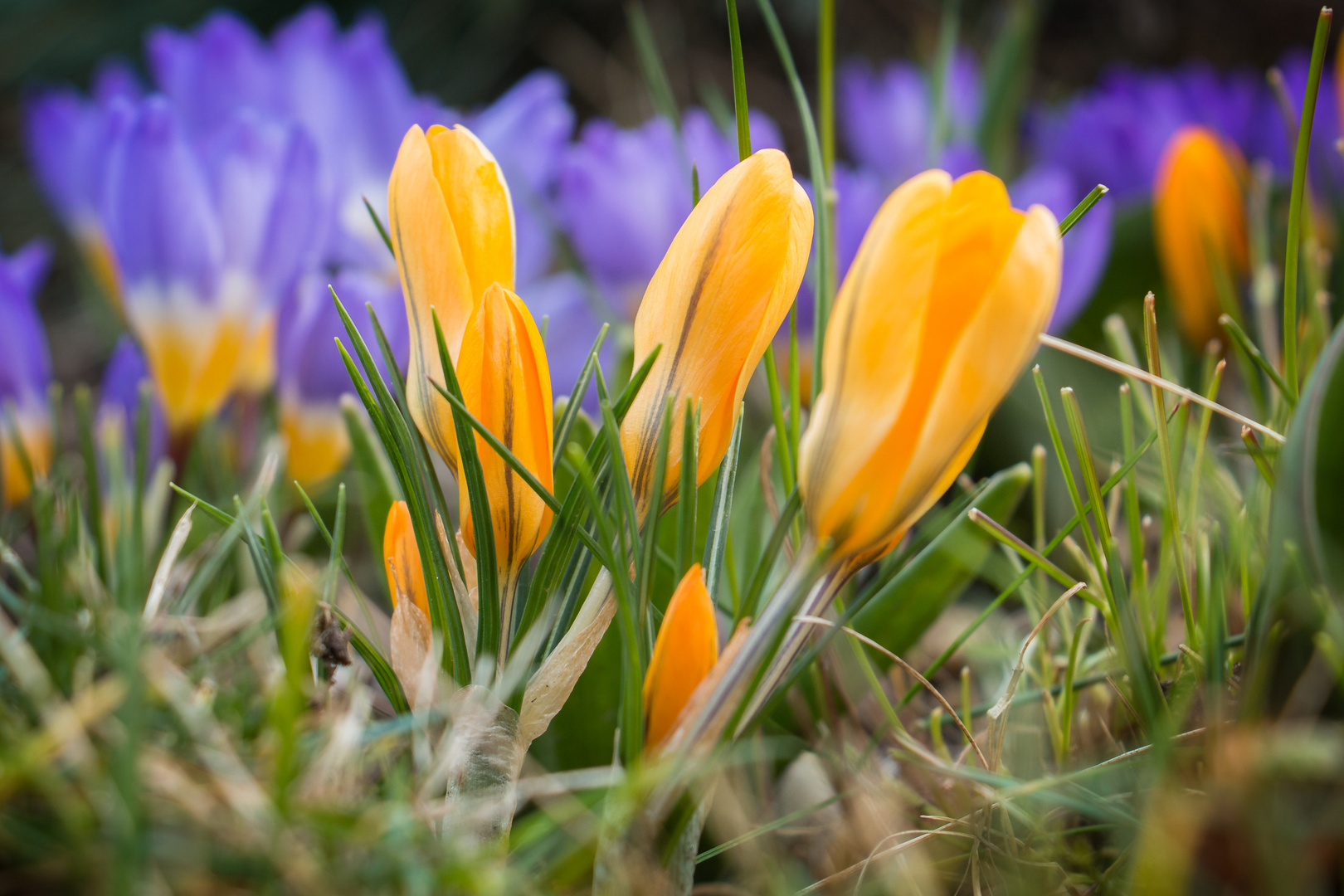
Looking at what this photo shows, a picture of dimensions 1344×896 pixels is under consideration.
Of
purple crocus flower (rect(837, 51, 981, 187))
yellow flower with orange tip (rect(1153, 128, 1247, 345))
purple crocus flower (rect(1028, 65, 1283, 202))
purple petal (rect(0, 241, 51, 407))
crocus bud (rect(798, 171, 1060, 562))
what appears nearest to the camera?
crocus bud (rect(798, 171, 1060, 562))

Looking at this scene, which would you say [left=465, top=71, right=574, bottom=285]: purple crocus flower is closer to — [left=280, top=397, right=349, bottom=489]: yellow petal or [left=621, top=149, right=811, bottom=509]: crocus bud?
[left=280, top=397, right=349, bottom=489]: yellow petal

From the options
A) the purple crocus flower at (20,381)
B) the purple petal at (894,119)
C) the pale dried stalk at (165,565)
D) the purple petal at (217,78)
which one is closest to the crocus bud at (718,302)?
the pale dried stalk at (165,565)

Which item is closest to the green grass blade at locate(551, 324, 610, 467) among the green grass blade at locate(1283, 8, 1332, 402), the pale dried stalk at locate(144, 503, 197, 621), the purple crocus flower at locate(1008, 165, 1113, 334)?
the pale dried stalk at locate(144, 503, 197, 621)

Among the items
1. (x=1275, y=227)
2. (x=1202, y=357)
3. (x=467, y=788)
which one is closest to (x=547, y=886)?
(x=467, y=788)

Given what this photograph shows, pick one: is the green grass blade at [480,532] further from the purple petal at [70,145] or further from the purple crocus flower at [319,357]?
the purple petal at [70,145]

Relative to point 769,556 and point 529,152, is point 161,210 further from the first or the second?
point 769,556

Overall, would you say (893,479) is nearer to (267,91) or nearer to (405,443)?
(405,443)
